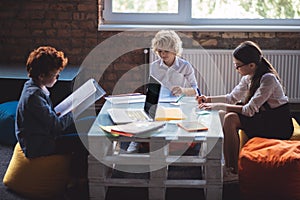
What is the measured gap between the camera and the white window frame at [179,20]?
5.41 metres

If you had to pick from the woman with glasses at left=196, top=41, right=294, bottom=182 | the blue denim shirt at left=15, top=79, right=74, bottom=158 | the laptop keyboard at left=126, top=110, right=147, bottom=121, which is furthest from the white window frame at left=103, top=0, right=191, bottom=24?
the blue denim shirt at left=15, top=79, right=74, bottom=158

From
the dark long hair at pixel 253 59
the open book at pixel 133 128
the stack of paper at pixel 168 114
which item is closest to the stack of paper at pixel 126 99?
the stack of paper at pixel 168 114

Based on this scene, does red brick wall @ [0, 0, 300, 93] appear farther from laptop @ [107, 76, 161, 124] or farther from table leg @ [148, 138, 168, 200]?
table leg @ [148, 138, 168, 200]

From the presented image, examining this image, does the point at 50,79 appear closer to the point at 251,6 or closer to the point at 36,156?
the point at 36,156

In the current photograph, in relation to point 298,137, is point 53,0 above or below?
above

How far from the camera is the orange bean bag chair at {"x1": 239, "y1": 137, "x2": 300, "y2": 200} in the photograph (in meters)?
3.27

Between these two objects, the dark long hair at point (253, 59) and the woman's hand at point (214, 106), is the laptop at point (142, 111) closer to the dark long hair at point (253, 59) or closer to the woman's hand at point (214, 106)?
the woman's hand at point (214, 106)

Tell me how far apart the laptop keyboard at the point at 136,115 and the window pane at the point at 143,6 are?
203 cm

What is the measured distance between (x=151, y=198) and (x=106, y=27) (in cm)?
239

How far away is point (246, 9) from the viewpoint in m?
5.45

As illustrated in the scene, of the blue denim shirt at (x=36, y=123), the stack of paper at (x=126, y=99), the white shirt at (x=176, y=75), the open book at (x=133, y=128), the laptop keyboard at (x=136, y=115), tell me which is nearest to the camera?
the open book at (x=133, y=128)

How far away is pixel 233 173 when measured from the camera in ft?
12.2

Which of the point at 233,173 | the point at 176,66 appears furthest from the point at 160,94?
the point at 233,173

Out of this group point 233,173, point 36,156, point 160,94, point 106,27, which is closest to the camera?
point 36,156
